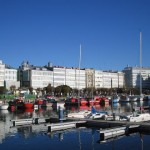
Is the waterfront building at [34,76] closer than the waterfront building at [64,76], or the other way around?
the waterfront building at [34,76]

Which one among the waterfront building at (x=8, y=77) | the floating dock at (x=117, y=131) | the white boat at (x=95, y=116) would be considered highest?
the waterfront building at (x=8, y=77)

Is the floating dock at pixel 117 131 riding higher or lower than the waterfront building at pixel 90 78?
lower

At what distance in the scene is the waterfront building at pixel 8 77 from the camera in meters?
147

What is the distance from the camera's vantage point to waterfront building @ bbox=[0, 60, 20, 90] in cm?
14725

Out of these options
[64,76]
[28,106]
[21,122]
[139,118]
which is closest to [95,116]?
[139,118]

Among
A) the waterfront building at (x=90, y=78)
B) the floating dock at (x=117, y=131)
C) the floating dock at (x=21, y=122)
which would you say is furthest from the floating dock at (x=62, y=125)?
the waterfront building at (x=90, y=78)

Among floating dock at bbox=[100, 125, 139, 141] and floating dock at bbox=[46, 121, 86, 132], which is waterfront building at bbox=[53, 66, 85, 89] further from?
floating dock at bbox=[100, 125, 139, 141]

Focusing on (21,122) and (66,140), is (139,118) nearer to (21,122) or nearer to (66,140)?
(66,140)

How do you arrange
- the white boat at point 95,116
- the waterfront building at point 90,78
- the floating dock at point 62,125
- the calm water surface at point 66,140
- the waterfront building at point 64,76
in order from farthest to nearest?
1. the waterfront building at point 90,78
2. the waterfront building at point 64,76
3. the white boat at point 95,116
4. the floating dock at point 62,125
5. the calm water surface at point 66,140

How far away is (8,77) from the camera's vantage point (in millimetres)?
154750

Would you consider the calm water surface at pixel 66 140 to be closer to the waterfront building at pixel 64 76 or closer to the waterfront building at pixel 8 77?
the waterfront building at pixel 8 77

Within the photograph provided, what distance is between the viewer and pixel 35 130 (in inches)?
1505

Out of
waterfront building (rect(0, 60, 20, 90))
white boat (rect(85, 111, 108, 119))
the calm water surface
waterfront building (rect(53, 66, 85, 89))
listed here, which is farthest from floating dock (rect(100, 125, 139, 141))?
waterfront building (rect(53, 66, 85, 89))

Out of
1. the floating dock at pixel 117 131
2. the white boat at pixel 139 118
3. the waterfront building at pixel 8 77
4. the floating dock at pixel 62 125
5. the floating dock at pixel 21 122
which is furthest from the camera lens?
the waterfront building at pixel 8 77
